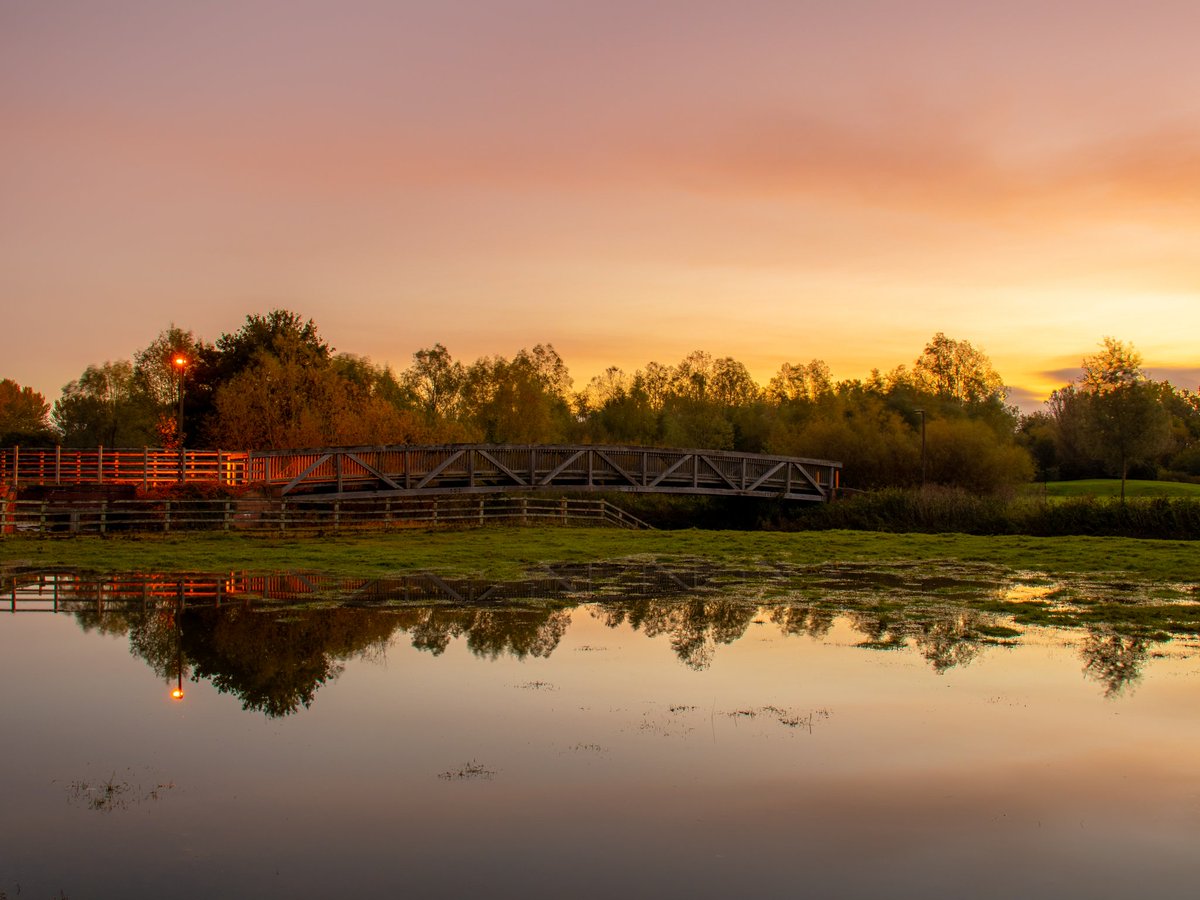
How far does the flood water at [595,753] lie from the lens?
26.4 ft

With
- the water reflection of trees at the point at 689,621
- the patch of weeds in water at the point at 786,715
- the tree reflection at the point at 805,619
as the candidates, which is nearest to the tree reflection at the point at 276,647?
the water reflection of trees at the point at 689,621

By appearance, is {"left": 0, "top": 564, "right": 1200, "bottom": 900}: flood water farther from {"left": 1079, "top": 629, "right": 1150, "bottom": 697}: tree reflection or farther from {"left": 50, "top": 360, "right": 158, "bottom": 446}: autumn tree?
{"left": 50, "top": 360, "right": 158, "bottom": 446}: autumn tree

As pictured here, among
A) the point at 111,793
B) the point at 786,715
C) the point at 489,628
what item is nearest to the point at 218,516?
the point at 489,628

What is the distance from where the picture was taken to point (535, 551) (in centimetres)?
3444

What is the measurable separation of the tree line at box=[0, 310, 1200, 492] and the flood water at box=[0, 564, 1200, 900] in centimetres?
2907

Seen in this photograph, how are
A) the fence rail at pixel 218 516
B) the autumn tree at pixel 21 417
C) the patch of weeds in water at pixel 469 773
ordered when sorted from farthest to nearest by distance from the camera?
1. the autumn tree at pixel 21 417
2. the fence rail at pixel 218 516
3. the patch of weeds in water at pixel 469 773

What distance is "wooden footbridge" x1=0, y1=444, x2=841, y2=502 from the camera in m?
46.0

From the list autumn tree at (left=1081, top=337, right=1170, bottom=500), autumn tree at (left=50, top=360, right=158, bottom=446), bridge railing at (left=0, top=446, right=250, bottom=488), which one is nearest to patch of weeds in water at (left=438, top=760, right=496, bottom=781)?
bridge railing at (left=0, top=446, right=250, bottom=488)

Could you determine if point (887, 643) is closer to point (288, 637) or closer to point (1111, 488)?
point (288, 637)

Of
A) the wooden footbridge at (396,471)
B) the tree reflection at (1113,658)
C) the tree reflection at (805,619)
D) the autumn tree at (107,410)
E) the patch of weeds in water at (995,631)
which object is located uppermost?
the autumn tree at (107,410)

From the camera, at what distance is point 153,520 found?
3806cm

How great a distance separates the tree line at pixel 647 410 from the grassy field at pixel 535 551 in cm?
1042

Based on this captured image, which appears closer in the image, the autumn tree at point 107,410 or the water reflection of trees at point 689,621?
the water reflection of trees at point 689,621

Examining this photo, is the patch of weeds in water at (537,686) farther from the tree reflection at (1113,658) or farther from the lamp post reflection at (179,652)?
the tree reflection at (1113,658)
